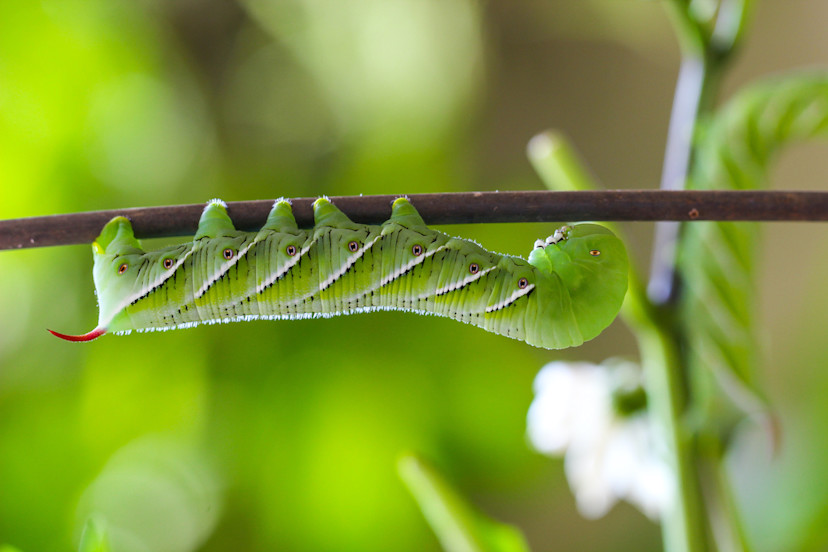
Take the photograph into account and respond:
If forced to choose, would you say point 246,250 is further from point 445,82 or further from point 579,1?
point 579,1

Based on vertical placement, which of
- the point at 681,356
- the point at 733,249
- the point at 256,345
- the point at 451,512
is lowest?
the point at 256,345

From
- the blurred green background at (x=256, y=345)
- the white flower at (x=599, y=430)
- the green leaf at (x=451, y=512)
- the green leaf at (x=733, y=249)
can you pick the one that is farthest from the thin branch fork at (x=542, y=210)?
the blurred green background at (x=256, y=345)

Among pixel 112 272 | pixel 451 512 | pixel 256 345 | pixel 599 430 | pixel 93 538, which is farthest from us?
pixel 256 345

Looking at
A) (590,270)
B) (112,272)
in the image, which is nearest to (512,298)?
(590,270)

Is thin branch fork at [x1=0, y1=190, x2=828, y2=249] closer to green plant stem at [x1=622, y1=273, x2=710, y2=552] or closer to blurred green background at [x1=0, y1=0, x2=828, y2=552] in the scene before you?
green plant stem at [x1=622, y1=273, x2=710, y2=552]

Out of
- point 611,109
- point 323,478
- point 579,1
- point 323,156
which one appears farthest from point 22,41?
point 611,109

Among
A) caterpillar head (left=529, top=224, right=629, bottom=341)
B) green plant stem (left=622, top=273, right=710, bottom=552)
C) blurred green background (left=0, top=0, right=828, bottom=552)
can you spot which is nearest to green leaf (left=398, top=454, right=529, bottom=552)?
green plant stem (left=622, top=273, right=710, bottom=552)

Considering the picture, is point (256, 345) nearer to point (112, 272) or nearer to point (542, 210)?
point (112, 272)
